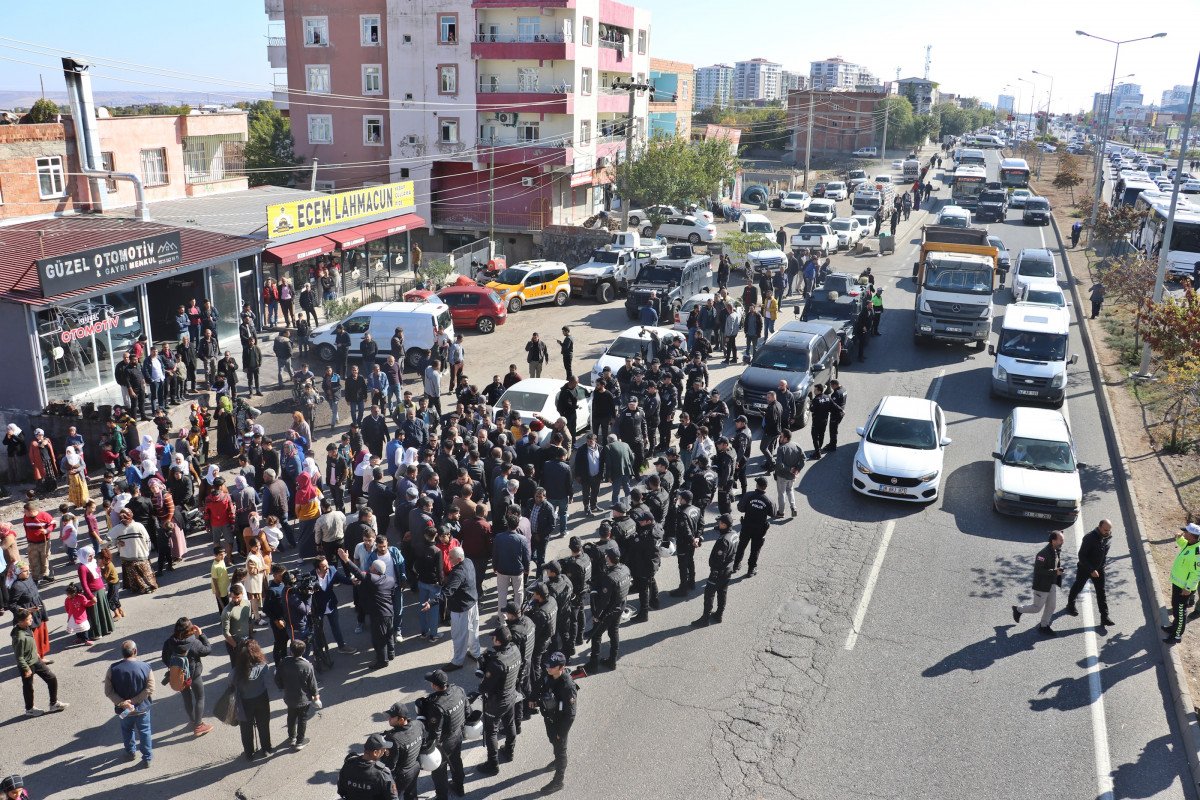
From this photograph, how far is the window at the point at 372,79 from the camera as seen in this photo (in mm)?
46844

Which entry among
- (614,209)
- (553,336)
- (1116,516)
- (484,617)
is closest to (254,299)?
(553,336)

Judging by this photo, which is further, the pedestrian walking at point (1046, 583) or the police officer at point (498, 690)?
the pedestrian walking at point (1046, 583)

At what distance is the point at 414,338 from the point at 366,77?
28.1 metres

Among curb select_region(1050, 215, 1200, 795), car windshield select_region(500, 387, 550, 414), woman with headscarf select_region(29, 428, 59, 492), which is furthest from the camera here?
car windshield select_region(500, 387, 550, 414)

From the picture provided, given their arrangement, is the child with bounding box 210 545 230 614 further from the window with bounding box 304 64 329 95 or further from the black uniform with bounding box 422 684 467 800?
the window with bounding box 304 64 329 95

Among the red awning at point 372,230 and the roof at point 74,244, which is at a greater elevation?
the roof at point 74,244

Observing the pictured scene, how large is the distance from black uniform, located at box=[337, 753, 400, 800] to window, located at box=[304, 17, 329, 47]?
46.3 meters

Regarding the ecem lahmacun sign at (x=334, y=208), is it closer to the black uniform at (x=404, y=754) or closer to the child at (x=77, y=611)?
the child at (x=77, y=611)

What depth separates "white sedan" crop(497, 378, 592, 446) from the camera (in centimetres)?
1864

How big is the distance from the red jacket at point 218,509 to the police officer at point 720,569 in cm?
724

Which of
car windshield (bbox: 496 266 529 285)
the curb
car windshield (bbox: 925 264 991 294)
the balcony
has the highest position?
the balcony

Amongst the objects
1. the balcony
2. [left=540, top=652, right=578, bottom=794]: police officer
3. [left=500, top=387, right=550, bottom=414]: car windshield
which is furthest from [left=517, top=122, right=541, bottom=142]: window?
[left=540, top=652, right=578, bottom=794]: police officer

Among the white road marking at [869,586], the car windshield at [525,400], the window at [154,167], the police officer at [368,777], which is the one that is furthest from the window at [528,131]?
the police officer at [368,777]

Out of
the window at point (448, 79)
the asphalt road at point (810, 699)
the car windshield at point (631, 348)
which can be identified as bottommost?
the asphalt road at point (810, 699)
